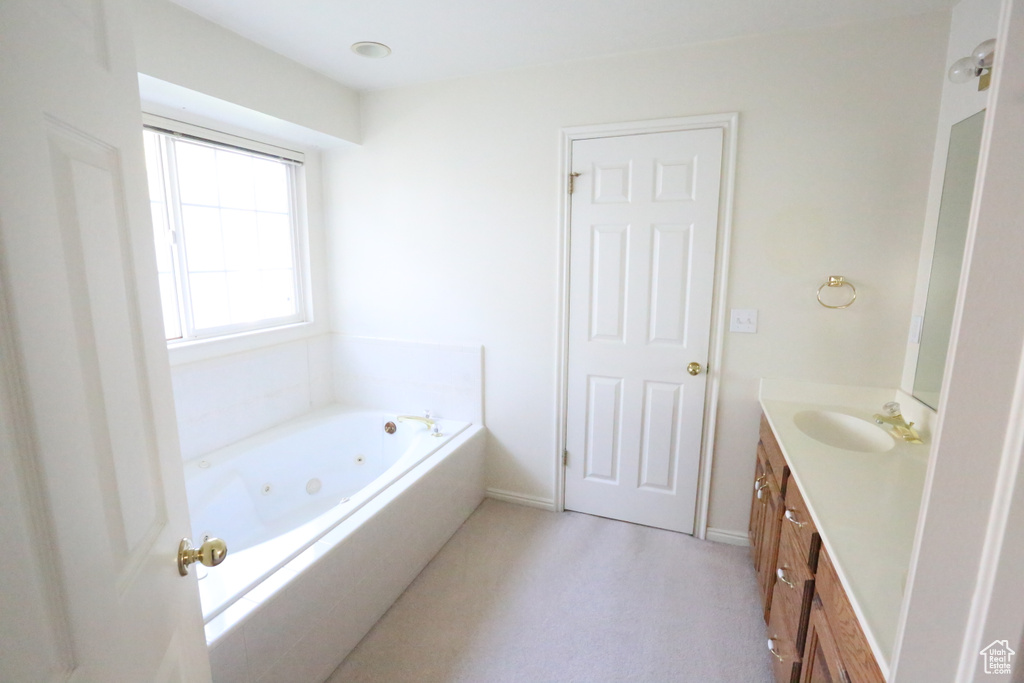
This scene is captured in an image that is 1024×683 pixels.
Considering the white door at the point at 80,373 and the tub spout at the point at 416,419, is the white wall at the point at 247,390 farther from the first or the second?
the white door at the point at 80,373

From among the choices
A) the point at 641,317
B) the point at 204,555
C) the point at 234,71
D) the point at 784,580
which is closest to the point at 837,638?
the point at 784,580

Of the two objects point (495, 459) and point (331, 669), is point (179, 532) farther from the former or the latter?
point (495, 459)

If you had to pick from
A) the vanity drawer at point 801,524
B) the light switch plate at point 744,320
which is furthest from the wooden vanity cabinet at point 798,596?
the light switch plate at point 744,320

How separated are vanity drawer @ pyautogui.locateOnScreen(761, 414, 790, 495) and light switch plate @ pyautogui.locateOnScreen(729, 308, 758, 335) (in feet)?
1.38

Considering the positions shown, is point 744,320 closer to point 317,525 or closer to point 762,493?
point 762,493

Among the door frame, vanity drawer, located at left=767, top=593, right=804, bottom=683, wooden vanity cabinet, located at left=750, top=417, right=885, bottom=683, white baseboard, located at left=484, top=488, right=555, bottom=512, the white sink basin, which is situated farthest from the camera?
white baseboard, located at left=484, top=488, right=555, bottom=512

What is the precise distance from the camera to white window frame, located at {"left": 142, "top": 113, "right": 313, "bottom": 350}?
221cm

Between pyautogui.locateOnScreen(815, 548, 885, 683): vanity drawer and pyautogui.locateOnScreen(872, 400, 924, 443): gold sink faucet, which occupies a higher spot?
pyautogui.locateOnScreen(872, 400, 924, 443): gold sink faucet

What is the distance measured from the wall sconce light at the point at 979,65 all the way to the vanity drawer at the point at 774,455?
124 centimetres

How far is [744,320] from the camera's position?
7.36ft

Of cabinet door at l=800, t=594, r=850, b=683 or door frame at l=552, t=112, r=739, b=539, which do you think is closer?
cabinet door at l=800, t=594, r=850, b=683

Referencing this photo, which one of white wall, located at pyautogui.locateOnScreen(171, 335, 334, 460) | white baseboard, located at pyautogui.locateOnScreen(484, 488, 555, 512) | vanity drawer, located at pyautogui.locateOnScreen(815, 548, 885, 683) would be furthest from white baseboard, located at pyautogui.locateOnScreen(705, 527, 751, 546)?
white wall, located at pyautogui.locateOnScreen(171, 335, 334, 460)

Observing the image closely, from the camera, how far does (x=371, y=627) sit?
6.24 feet

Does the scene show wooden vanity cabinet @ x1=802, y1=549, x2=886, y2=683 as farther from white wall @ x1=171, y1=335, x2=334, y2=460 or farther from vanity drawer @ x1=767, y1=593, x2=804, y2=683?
white wall @ x1=171, y1=335, x2=334, y2=460
